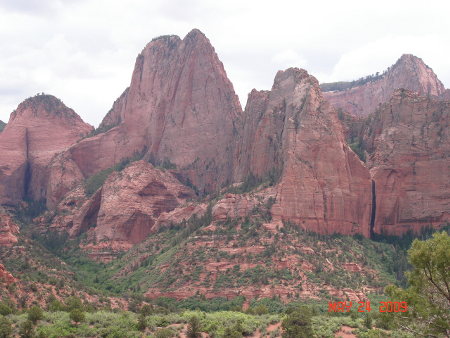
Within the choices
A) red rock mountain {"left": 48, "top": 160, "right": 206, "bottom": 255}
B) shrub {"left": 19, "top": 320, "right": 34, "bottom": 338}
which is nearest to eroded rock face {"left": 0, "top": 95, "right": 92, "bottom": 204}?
red rock mountain {"left": 48, "top": 160, "right": 206, "bottom": 255}

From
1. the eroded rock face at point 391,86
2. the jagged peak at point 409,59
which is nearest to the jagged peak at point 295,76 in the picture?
the eroded rock face at point 391,86

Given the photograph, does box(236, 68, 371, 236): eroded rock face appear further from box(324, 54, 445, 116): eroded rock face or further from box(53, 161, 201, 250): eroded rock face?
box(324, 54, 445, 116): eroded rock face

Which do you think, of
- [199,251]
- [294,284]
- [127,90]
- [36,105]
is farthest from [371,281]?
[36,105]

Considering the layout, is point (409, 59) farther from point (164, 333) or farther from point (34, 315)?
point (34, 315)

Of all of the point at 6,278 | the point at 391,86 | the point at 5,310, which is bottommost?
the point at 5,310

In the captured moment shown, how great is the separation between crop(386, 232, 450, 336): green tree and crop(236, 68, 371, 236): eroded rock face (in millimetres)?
50857

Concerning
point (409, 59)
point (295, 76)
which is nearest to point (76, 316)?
point (295, 76)

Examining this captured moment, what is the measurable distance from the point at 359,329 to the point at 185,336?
1414 centimetres

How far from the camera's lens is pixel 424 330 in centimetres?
3425

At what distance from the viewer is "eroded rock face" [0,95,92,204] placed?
142625mm

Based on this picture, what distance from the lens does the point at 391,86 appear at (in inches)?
6294

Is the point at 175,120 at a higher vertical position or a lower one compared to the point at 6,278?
higher

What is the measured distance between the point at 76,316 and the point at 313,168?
47.5 metres

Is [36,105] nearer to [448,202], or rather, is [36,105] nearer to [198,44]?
[198,44]
